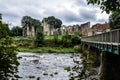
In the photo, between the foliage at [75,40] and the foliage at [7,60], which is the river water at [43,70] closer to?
the foliage at [7,60]

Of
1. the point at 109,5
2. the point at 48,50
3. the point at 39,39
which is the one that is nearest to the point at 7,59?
the point at 109,5

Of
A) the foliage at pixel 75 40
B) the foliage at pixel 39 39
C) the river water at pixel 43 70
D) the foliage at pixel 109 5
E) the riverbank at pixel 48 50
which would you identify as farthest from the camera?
the foliage at pixel 39 39

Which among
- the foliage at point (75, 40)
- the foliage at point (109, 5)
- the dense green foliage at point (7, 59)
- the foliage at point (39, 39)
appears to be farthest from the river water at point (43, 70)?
the foliage at point (39, 39)

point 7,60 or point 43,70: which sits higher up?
point 7,60

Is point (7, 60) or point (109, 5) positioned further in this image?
point (109, 5)

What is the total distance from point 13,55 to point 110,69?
88.4 feet

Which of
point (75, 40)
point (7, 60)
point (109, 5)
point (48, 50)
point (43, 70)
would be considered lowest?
point (48, 50)

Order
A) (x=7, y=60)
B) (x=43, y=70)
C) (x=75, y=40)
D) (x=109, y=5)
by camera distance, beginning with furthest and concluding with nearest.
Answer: (x=75, y=40), (x=43, y=70), (x=109, y=5), (x=7, y=60)

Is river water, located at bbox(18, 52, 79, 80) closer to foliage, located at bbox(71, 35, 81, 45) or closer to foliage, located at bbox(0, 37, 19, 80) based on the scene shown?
foliage, located at bbox(0, 37, 19, 80)

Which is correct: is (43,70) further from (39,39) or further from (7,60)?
(39,39)

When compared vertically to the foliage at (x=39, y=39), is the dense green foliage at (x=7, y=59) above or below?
above

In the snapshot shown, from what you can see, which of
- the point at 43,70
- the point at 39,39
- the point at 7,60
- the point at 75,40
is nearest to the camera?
the point at 7,60

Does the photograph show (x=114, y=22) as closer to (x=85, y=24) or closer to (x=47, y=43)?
(x=47, y=43)

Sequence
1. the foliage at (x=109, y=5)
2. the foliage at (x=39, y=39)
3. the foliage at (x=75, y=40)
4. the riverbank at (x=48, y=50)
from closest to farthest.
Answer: the foliage at (x=109, y=5)
the riverbank at (x=48, y=50)
the foliage at (x=75, y=40)
the foliage at (x=39, y=39)
